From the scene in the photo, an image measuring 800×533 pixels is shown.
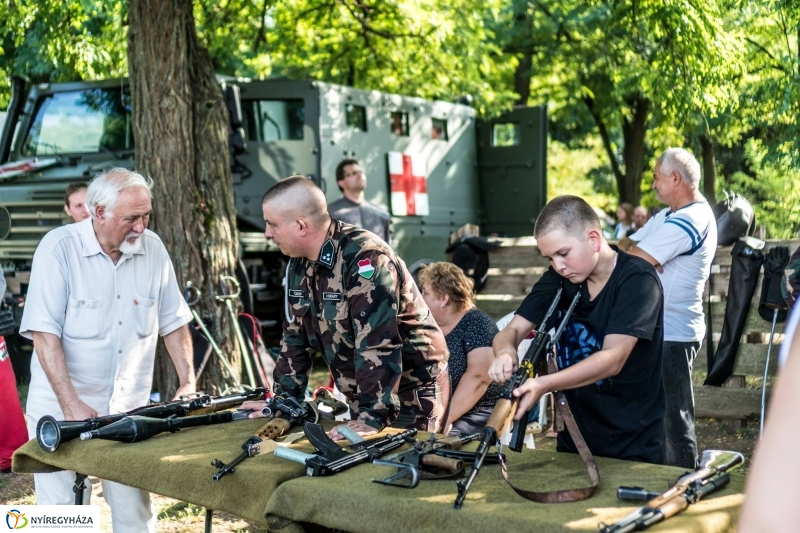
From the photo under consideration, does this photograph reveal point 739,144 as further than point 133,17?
Yes

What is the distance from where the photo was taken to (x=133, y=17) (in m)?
6.70

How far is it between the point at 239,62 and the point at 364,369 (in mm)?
11911

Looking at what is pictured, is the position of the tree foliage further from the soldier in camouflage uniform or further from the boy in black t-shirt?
the boy in black t-shirt

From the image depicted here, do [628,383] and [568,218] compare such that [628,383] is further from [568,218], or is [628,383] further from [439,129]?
[439,129]

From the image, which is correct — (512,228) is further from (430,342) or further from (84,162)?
(430,342)

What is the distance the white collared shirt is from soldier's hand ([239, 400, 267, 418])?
56 cm

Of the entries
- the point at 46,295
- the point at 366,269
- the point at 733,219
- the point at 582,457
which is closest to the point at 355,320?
the point at 366,269

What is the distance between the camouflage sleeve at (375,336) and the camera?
343 centimetres

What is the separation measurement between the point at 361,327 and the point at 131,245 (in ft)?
3.87

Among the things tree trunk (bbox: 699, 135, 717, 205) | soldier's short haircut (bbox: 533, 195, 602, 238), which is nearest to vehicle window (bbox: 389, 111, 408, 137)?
tree trunk (bbox: 699, 135, 717, 205)

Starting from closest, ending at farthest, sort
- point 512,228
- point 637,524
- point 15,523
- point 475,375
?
point 637,524 → point 15,523 → point 475,375 → point 512,228

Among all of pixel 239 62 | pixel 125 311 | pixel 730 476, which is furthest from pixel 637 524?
pixel 239 62

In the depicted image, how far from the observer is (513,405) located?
2.76 metres

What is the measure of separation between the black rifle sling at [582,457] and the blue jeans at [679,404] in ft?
6.36
